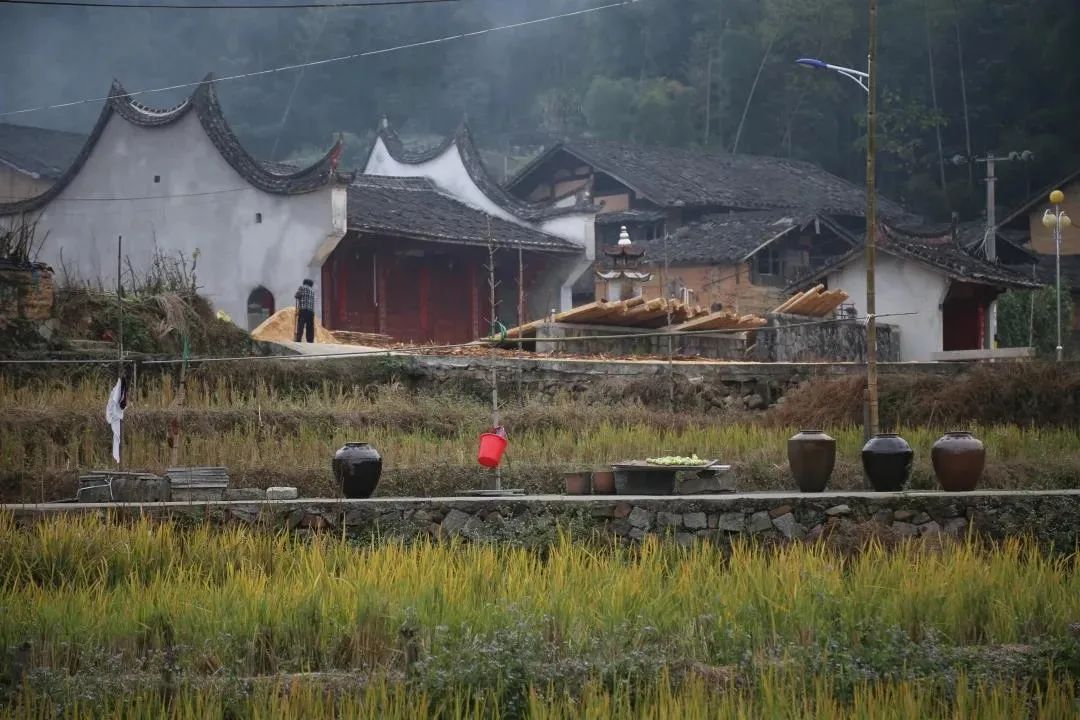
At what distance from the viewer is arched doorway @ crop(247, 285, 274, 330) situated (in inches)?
904

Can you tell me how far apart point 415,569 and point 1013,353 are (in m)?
15.0

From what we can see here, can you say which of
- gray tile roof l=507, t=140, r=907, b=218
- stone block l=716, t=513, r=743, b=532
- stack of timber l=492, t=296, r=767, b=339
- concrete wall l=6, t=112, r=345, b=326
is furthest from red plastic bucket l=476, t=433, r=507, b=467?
gray tile roof l=507, t=140, r=907, b=218

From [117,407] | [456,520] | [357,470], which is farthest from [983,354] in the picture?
[117,407]

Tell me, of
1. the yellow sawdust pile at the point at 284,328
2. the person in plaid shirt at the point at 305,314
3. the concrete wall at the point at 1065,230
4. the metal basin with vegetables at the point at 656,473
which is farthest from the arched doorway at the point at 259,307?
the concrete wall at the point at 1065,230

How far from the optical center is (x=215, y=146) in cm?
2241

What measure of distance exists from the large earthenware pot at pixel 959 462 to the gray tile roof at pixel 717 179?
20513 millimetres

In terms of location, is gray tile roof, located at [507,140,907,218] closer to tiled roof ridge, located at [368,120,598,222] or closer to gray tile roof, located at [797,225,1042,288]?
tiled roof ridge, located at [368,120,598,222]

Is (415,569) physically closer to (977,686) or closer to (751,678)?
(751,678)

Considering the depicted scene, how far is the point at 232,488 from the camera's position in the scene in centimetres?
1137

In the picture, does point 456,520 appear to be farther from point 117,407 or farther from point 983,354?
point 983,354

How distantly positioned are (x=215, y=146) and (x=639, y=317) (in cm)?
715

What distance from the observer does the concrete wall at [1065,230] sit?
112 feet

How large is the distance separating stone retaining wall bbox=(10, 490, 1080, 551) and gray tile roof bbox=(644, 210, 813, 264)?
59.6 feet

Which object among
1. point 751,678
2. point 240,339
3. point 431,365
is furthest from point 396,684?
point 240,339
